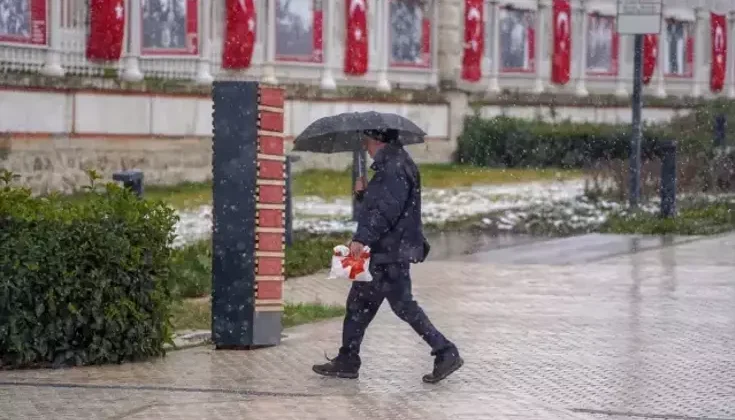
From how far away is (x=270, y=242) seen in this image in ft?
39.6

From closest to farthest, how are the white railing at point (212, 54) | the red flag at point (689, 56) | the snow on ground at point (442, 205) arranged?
the snow on ground at point (442, 205) < the white railing at point (212, 54) < the red flag at point (689, 56)

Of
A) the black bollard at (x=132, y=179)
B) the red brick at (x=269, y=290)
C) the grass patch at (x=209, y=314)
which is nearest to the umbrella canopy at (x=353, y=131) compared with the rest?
the red brick at (x=269, y=290)

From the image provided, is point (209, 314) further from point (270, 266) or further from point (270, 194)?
point (270, 194)

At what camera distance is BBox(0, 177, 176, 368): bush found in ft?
36.4

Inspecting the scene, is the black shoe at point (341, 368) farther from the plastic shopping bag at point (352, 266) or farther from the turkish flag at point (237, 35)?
the turkish flag at point (237, 35)

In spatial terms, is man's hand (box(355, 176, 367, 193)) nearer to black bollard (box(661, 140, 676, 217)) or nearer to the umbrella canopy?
the umbrella canopy

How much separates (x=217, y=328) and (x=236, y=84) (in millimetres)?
1659

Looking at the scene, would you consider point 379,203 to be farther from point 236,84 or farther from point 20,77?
point 20,77

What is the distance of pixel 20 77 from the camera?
2638 cm

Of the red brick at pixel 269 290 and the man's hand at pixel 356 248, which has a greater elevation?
the man's hand at pixel 356 248

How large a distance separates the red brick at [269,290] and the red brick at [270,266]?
0.06 meters

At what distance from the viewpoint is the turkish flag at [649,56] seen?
4525 cm

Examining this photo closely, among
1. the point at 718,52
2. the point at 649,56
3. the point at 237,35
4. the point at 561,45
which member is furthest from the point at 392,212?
the point at 718,52

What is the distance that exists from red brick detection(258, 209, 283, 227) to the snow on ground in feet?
23.2
